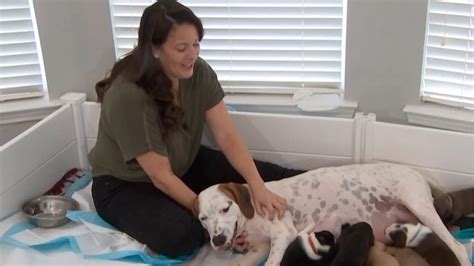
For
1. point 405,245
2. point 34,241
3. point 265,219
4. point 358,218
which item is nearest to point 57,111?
point 34,241

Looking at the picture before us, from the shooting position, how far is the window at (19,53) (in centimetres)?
273

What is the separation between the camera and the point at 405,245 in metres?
2.06

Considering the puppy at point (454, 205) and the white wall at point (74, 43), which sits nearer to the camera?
the puppy at point (454, 205)

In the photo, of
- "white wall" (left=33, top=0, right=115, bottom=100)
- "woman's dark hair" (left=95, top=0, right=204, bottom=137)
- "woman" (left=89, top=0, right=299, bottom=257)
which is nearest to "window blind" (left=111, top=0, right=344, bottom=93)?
"white wall" (left=33, top=0, right=115, bottom=100)

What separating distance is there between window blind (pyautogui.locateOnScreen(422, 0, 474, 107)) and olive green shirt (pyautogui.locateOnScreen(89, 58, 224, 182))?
857 millimetres

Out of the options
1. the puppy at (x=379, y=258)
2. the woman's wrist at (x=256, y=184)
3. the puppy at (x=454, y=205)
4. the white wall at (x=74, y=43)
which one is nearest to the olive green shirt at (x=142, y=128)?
the woman's wrist at (x=256, y=184)

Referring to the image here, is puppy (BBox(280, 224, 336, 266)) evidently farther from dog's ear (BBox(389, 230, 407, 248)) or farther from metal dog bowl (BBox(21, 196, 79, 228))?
metal dog bowl (BBox(21, 196, 79, 228))

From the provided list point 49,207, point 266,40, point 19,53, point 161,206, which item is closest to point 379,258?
point 161,206

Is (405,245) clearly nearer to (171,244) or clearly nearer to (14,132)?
(171,244)

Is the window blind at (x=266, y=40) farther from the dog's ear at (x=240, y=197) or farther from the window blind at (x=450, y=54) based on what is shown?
the dog's ear at (x=240, y=197)

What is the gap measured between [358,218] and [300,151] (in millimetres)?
435

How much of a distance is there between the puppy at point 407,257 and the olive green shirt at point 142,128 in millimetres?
838

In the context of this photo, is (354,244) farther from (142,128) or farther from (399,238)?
(142,128)

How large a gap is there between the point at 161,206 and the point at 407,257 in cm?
86
